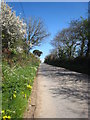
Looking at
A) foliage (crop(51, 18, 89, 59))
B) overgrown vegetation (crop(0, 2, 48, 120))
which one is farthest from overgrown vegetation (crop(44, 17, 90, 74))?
overgrown vegetation (crop(0, 2, 48, 120))

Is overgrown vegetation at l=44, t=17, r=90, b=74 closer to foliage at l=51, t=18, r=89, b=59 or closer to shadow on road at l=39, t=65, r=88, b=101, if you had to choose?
foliage at l=51, t=18, r=89, b=59

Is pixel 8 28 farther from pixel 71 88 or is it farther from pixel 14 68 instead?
pixel 71 88

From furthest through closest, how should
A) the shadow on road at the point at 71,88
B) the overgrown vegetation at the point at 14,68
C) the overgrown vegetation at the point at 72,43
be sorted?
1. the overgrown vegetation at the point at 72,43
2. the shadow on road at the point at 71,88
3. the overgrown vegetation at the point at 14,68

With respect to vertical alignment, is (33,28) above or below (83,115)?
above

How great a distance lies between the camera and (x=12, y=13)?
11922 millimetres

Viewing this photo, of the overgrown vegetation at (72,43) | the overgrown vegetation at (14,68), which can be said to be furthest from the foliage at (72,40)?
the overgrown vegetation at (14,68)

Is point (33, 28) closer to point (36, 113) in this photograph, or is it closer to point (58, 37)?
point (58, 37)

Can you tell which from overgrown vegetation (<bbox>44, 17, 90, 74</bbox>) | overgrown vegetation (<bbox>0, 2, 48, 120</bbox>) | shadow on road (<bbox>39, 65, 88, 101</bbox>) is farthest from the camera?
overgrown vegetation (<bbox>44, 17, 90, 74</bbox>)

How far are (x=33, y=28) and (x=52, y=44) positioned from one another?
575 inches

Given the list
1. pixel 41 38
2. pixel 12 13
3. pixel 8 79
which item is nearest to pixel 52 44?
pixel 41 38

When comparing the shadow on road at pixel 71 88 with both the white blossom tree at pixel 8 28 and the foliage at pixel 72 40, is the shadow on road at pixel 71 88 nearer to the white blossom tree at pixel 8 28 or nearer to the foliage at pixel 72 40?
the white blossom tree at pixel 8 28

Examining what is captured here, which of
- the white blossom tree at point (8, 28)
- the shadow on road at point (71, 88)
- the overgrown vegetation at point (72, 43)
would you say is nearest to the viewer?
the shadow on road at point (71, 88)

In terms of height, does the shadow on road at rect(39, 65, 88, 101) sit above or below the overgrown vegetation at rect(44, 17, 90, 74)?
below

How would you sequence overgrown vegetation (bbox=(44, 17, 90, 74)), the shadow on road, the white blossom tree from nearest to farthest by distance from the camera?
the shadow on road < the white blossom tree < overgrown vegetation (bbox=(44, 17, 90, 74))
